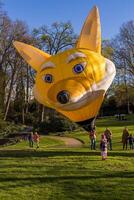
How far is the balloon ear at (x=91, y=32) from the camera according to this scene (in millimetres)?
19391

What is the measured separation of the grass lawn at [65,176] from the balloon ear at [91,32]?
5446 mm

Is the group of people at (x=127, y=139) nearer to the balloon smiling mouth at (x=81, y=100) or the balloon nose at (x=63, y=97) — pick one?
the balloon smiling mouth at (x=81, y=100)

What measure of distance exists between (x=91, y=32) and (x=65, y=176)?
20.6ft

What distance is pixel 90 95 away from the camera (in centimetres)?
1781

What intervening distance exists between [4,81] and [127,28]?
19.2m

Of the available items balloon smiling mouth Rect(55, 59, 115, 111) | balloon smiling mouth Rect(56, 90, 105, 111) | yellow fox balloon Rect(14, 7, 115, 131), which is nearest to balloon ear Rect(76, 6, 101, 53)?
yellow fox balloon Rect(14, 7, 115, 131)

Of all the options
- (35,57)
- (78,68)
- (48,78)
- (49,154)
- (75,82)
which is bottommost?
(49,154)

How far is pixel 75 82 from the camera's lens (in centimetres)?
1758

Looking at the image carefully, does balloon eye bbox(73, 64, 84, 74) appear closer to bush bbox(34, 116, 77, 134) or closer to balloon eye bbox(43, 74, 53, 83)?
balloon eye bbox(43, 74, 53, 83)

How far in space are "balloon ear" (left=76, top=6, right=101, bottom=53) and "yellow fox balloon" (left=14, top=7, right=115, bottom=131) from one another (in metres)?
0.44

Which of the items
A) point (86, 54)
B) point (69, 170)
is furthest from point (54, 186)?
point (86, 54)

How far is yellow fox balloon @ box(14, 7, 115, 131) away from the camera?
17.2m

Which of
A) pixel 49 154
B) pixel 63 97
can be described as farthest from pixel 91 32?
pixel 49 154

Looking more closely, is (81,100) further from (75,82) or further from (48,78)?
(48,78)
